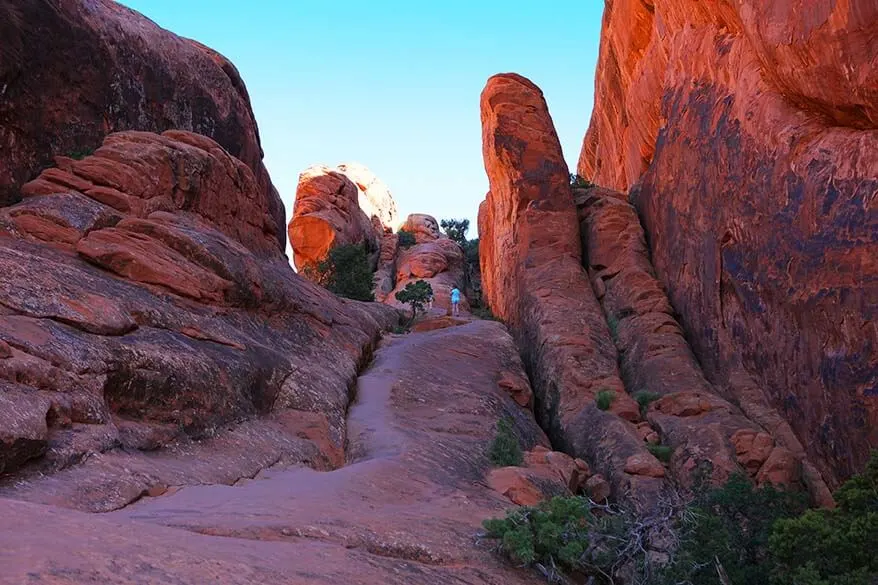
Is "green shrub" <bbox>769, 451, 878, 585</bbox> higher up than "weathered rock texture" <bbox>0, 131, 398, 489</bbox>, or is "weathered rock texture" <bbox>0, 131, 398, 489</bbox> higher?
"weathered rock texture" <bbox>0, 131, 398, 489</bbox>

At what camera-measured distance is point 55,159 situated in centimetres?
1800

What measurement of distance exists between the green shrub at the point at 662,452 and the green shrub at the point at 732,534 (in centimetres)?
382

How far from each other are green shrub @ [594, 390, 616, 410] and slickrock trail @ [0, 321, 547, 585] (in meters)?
3.56

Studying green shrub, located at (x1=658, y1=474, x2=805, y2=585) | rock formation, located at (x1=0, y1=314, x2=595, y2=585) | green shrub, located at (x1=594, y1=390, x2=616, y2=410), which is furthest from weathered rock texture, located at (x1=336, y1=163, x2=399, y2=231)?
green shrub, located at (x1=658, y1=474, x2=805, y2=585)

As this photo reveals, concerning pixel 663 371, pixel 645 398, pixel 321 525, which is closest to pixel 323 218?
pixel 663 371

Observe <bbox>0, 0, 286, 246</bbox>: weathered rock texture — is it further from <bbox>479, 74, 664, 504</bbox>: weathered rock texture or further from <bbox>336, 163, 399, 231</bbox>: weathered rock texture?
<bbox>336, 163, 399, 231</bbox>: weathered rock texture

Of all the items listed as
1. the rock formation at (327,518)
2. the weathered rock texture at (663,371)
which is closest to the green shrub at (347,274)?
the weathered rock texture at (663,371)

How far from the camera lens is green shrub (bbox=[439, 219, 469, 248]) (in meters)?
65.6

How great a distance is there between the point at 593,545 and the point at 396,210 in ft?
220

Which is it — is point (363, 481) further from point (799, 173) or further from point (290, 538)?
point (799, 173)

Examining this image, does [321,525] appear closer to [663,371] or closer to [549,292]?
[663,371]

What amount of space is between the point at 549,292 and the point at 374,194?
154 ft

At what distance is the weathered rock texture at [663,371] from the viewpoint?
16.3 metres

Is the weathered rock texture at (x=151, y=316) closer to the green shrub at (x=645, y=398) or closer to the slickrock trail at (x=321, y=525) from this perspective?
the slickrock trail at (x=321, y=525)
